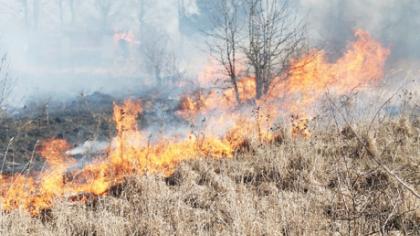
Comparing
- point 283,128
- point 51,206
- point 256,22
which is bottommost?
point 51,206

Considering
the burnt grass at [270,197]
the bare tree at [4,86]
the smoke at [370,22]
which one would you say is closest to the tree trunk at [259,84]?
the burnt grass at [270,197]

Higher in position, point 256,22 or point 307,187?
point 256,22

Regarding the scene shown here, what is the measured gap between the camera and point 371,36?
61.6ft

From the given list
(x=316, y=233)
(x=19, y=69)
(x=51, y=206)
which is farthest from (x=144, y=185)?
(x=19, y=69)

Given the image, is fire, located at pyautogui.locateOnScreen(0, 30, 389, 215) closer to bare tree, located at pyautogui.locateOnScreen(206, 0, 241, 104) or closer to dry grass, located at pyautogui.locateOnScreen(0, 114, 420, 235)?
dry grass, located at pyautogui.locateOnScreen(0, 114, 420, 235)

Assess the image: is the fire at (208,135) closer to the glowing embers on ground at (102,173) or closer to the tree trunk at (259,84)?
the glowing embers on ground at (102,173)

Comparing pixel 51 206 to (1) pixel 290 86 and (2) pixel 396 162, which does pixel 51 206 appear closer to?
(2) pixel 396 162

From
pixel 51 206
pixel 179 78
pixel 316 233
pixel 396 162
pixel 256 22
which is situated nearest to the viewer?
pixel 316 233

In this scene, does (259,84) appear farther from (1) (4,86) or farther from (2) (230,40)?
(1) (4,86)

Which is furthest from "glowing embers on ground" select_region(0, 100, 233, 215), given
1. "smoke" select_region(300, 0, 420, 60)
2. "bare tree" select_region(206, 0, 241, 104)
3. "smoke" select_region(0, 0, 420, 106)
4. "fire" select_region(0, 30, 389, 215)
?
"smoke" select_region(0, 0, 420, 106)

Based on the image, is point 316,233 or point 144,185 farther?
point 144,185

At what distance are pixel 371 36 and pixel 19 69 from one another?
27.6 m

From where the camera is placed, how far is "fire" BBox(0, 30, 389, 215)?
20.8 ft

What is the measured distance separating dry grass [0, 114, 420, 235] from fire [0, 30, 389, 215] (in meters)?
0.42
